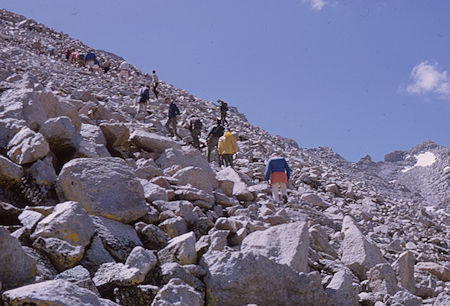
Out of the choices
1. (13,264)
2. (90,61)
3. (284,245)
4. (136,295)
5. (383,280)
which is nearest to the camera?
(13,264)

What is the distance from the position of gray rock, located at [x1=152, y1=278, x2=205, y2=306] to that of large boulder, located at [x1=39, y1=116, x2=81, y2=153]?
13.3 ft

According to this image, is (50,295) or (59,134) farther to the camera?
(59,134)

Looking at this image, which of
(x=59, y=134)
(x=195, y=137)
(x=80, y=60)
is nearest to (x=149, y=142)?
(x=59, y=134)

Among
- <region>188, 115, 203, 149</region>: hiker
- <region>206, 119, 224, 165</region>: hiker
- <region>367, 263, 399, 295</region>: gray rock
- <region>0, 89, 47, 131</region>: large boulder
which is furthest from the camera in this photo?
<region>188, 115, 203, 149</region>: hiker

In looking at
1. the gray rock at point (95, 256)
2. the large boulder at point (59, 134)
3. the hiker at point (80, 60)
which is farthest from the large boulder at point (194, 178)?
the hiker at point (80, 60)

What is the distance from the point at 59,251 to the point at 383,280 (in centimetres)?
410

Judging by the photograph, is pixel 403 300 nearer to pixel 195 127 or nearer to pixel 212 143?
pixel 212 143

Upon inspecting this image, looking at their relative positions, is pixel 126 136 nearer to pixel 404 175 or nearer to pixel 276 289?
pixel 276 289

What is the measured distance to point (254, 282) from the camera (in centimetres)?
429

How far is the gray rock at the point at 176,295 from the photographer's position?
351 cm

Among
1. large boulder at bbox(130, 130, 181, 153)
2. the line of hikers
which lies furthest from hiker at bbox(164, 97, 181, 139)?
large boulder at bbox(130, 130, 181, 153)

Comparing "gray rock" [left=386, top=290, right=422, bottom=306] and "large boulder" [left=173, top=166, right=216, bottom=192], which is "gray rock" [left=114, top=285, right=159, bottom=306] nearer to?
"gray rock" [left=386, top=290, right=422, bottom=306]

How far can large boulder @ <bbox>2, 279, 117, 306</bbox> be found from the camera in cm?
284

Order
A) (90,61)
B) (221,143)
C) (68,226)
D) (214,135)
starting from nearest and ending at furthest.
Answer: (68,226) < (221,143) < (214,135) < (90,61)
